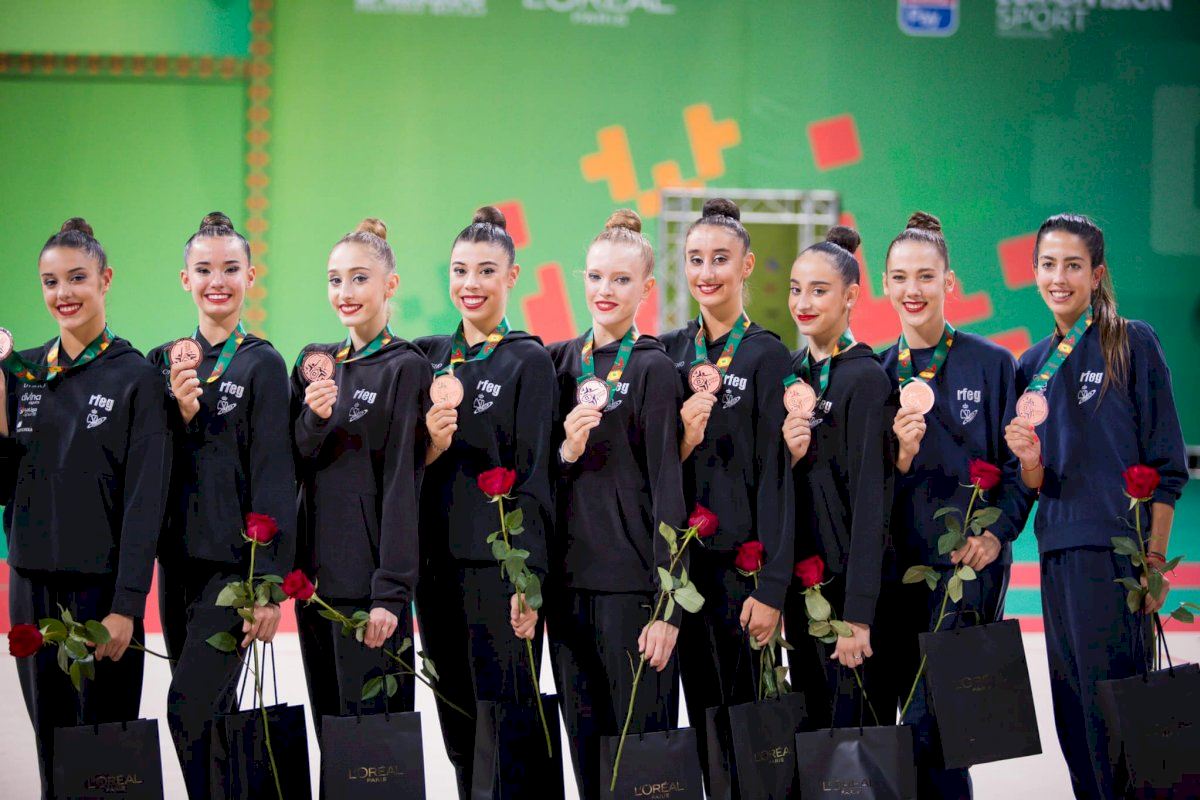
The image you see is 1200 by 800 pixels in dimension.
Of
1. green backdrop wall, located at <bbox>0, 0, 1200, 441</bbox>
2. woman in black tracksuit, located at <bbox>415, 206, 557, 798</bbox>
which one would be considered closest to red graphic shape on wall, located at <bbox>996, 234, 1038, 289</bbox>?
green backdrop wall, located at <bbox>0, 0, 1200, 441</bbox>

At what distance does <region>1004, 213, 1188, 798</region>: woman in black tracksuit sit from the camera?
325 centimetres

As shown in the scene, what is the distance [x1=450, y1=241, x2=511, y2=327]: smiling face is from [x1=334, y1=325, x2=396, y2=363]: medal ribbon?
0.20m

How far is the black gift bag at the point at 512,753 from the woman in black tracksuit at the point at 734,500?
1.37 ft

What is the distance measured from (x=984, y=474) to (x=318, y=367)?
5.53ft

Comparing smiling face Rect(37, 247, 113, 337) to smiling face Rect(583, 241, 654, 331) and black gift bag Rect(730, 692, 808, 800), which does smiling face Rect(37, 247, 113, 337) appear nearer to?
smiling face Rect(583, 241, 654, 331)

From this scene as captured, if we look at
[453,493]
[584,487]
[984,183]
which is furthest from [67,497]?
[984,183]

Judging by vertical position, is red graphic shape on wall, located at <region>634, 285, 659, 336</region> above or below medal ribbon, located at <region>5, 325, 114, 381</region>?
above

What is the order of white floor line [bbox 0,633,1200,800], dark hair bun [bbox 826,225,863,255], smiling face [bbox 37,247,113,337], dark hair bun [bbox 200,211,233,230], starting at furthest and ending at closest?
white floor line [bbox 0,633,1200,800] < dark hair bun [bbox 826,225,863,255] < dark hair bun [bbox 200,211,233,230] < smiling face [bbox 37,247,113,337]

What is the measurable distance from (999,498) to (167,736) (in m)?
3.15

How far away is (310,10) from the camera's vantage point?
23.1 ft

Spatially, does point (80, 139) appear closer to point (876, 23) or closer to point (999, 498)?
point (876, 23)

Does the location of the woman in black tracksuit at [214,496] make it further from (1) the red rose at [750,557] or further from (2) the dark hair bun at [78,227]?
(1) the red rose at [750,557]

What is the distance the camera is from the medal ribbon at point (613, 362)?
3.21 meters

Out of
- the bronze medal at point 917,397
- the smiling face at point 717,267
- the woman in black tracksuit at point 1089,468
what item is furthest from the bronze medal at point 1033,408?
the smiling face at point 717,267
